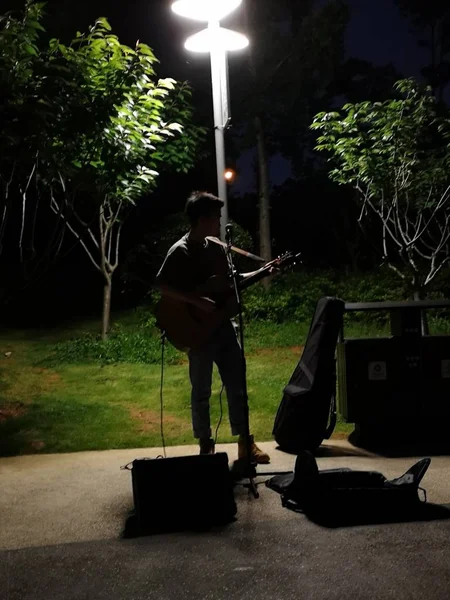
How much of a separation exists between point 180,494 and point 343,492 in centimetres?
98

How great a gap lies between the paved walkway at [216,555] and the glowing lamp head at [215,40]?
4.00 metres

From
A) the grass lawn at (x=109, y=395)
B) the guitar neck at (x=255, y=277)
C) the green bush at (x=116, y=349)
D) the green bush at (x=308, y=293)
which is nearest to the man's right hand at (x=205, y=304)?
the guitar neck at (x=255, y=277)

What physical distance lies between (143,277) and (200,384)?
31.8 feet

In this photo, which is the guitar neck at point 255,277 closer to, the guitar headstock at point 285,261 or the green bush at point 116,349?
the guitar headstock at point 285,261

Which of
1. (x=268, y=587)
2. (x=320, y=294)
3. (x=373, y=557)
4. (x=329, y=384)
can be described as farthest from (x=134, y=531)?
(x=320, y=294)

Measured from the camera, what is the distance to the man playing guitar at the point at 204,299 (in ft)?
15.3

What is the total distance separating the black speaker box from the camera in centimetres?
388

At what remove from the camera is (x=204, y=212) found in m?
4.74

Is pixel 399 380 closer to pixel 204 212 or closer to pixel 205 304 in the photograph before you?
pixel 205 304

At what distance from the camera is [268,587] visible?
3113mm

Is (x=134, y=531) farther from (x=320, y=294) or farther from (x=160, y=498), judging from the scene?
(x=320, y=294)

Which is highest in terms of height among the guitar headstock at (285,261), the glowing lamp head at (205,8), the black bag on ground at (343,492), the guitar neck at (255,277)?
the glowing lamp head at (205,8)

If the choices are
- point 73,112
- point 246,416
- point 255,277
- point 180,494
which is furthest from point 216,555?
point 73,112

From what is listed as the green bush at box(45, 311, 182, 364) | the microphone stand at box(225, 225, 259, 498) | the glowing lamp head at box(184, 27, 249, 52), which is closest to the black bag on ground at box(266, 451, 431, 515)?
the microphone stand at box(225, 225, 259, 498)
